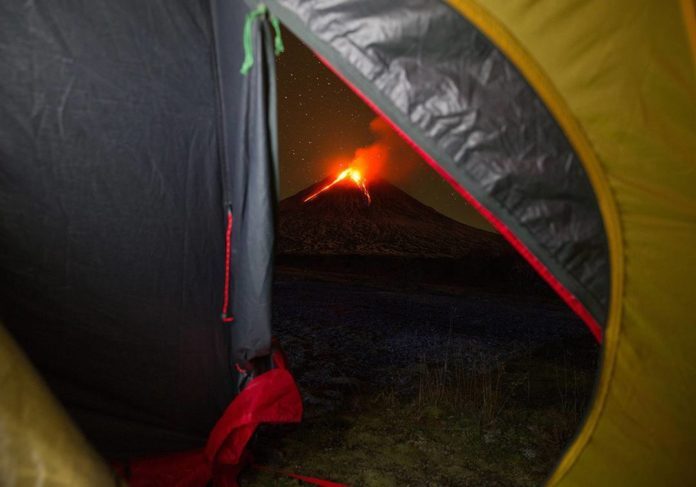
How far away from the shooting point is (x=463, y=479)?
8.60 ft

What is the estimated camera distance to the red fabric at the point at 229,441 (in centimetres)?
227

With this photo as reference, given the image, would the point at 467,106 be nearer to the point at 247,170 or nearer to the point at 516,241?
the point at 516,241

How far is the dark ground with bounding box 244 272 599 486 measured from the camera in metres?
2.74

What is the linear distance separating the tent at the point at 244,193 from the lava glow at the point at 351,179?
46.0 meters

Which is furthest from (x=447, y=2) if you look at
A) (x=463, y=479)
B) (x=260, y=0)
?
(x=463, y=479)

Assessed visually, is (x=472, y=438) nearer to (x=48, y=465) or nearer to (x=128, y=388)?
(x=128, y=388)

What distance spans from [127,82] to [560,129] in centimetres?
184

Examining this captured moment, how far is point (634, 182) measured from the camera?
1455 mm

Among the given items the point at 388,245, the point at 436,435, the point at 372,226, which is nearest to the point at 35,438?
the point at 436,435

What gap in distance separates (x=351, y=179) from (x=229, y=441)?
54377 mm

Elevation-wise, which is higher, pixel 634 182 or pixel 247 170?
pixel 247 170

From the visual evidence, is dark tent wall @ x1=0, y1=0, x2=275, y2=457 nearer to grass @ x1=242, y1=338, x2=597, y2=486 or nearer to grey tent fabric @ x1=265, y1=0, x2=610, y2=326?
grey tent fabric @ x1=265, y1=0, x2=610, y2=326

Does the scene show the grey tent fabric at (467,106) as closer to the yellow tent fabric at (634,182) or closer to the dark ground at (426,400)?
the yellow tent fabric at (634,182)

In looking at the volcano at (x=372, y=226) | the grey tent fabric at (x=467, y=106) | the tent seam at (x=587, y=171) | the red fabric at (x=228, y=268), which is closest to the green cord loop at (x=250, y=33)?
the grey tent fabric at (x=467, y=106)
